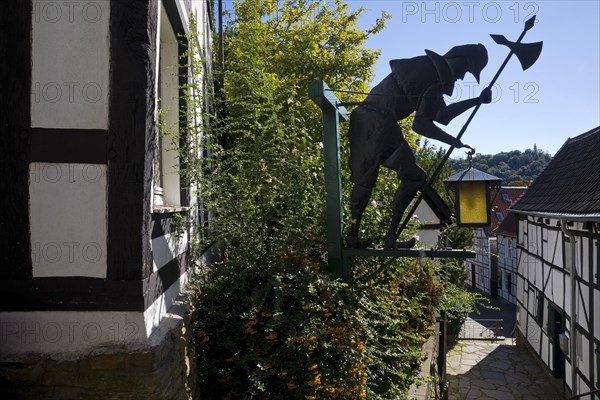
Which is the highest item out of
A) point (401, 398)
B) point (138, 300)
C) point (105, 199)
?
point (105, 199)

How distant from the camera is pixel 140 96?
8.04 ft

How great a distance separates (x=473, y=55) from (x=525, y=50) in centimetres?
33

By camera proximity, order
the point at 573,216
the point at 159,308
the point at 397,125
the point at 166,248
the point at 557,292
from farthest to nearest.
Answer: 1. the point at 557,292
2. the point at 573,216
3. the point at 397,125
4. the point at 166,248
5. the point at 159,308

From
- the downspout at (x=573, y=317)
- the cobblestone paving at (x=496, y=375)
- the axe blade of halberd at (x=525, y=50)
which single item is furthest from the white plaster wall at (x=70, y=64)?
the cobblestone paving at (x=496, y=375)

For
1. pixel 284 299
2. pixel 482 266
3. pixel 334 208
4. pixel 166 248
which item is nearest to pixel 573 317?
pixel 334 208

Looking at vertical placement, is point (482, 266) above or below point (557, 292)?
below

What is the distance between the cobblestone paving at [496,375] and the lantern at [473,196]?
769 centimetres

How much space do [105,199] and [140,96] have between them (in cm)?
53

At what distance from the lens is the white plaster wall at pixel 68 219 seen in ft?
7.98

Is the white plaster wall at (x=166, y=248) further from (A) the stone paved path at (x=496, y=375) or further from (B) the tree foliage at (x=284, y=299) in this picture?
(A) the stone paved path at (x=496, y=375)

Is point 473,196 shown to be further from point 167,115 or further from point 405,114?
point 167,115

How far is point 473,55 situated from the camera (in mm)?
3479

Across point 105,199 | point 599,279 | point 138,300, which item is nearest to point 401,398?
point 138,300

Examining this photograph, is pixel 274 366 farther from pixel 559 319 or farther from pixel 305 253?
pixel 559 319
